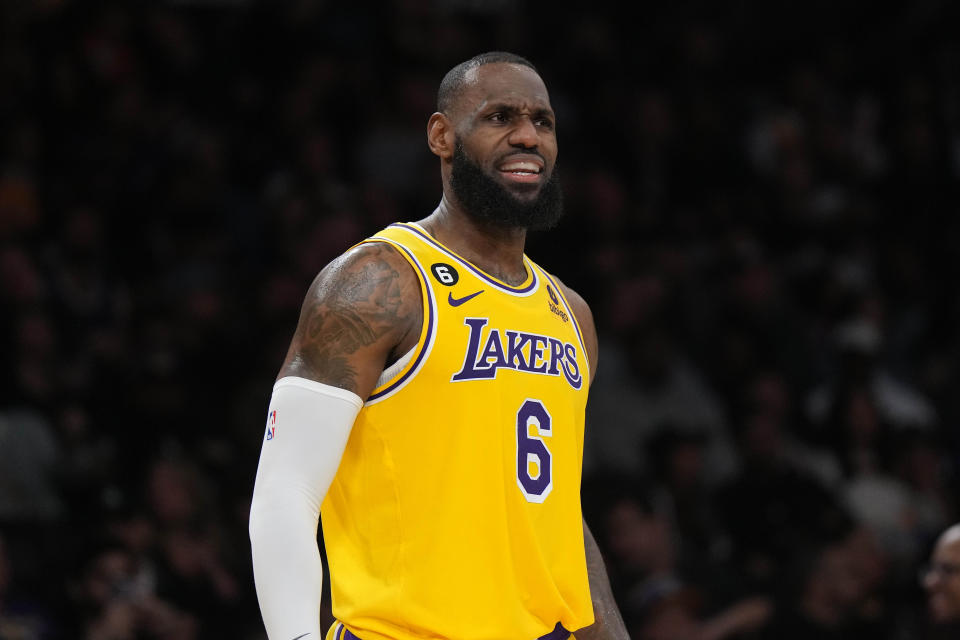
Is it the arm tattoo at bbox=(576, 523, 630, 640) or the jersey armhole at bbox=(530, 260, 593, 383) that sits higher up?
the jersey armhole at bbox=(530, 260, 593, 383)

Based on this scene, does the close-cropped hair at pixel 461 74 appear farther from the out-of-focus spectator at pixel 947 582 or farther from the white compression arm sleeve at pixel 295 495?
the out-of-focus spectator at pixel 947 582

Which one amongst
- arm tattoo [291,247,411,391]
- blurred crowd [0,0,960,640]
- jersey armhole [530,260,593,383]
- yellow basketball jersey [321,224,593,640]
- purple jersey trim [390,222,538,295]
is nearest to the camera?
arm tattoo [291,247,411,391]

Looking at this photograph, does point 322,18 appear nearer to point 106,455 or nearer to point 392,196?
point 392,196

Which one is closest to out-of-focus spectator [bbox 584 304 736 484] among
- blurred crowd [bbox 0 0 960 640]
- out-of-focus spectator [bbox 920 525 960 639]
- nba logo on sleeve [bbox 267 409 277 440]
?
blurred crowd [bbox 0 0 960 640]

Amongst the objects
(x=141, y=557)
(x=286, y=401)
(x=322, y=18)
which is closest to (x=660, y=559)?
(x=141, y=557)

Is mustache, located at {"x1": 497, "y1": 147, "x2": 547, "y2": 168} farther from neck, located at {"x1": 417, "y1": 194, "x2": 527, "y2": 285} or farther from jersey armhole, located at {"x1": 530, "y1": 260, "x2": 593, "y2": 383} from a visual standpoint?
jersey armhole, located at {"x1": 530, "y1": 260, "x2": 593, "y2": 383}

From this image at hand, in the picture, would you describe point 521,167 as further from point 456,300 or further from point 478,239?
point 456,300

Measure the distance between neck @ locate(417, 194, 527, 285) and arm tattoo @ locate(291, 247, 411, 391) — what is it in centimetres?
34

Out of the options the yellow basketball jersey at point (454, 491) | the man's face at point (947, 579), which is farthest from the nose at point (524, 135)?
the man's face at point (947, 579)

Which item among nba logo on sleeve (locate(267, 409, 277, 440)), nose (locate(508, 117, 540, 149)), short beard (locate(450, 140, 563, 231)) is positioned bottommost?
nba logo on sleeve (locate(267, 409, 277, 440))

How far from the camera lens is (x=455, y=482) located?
3258mm

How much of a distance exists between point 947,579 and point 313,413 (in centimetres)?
373

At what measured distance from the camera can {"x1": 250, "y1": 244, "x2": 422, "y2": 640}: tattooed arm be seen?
9.91 ft

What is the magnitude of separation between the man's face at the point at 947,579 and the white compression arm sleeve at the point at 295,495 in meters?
3.61
